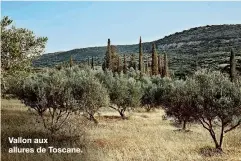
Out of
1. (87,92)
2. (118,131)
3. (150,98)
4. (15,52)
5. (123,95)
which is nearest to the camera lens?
(15,52)

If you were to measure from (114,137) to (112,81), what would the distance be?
19070 millimetres

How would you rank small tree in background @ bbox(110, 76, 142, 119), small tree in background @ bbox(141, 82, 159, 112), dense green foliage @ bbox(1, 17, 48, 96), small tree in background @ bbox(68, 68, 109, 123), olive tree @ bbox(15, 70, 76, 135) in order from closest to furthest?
dense green foliage @ bbox(1, 17, 48, 96) → olive tree @ bbox(15, 70, 76, 135) → small tree in background @ bbox(68, 68, 109, 123) → small tree in background @ bbox(110, 76, 142, 119) → small tree in background @ bbox(141, 82, 159, 112)

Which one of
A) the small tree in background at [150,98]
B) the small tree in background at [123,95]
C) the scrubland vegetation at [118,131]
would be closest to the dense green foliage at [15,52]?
the scrubland vegetation at [118,131]

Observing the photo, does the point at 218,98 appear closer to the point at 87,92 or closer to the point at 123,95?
the point at 87,92

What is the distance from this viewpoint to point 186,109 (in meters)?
23.9

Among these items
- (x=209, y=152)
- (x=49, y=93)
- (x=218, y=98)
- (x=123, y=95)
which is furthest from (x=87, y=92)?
(x=123, y=95)

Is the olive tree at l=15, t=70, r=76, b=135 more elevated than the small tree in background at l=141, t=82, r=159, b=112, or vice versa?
the olive tree at l=15, t=70, r=76, b=135

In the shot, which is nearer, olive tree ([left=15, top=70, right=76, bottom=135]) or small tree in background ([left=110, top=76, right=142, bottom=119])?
olive tree ([left=15, top=70, right=76, bottom=135])

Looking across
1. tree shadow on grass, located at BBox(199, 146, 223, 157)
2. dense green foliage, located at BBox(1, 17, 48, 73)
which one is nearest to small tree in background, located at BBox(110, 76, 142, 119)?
tree shadow on grass, located at BBox(199, 146, 223, 157)

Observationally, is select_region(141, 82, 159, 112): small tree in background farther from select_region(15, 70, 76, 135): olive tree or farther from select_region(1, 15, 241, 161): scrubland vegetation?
select_region(15, 70, 76, 135): olive tree

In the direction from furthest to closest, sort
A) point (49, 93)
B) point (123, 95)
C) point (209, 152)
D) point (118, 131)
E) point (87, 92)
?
point (123, 95), point (87, 92), point (118, 131), point (49, 93), point (209, 152)

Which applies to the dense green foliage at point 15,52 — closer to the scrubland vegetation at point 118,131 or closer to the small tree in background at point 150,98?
the scrubland vegetation at point 118,131

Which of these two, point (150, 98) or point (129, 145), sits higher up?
point (129, 145)

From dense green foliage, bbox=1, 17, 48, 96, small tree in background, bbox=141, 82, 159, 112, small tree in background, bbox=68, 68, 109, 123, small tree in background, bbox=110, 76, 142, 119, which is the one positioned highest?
dense green foliage, bbox=1, 17, 48, 96
